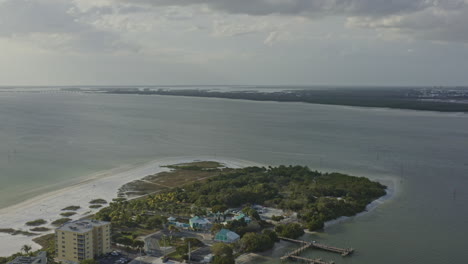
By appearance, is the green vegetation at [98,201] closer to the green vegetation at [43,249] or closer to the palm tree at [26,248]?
the green vegetation at [43,249]

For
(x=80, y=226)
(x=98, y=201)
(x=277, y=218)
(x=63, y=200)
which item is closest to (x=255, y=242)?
(x=277, y=218)

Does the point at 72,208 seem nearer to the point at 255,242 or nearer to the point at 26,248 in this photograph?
the point at 26,248

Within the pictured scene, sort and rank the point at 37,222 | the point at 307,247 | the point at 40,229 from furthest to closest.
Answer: the point at 37,222, the point at 40,229, the point at 307,247

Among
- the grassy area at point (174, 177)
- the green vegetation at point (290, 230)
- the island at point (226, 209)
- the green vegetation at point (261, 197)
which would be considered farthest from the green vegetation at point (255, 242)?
the grassy area at point (174, 177)

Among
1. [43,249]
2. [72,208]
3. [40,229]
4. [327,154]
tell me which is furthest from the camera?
[327,154]

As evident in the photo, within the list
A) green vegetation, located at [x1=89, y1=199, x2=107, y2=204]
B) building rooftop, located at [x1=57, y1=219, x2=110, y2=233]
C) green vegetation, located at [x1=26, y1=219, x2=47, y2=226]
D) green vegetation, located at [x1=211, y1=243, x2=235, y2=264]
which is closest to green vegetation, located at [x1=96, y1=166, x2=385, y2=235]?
green vegetation, located at [x1=89, y1=199, x2=107, y2=204]

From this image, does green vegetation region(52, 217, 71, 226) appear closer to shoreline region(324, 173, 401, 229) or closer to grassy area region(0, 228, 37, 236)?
grassy area region(0, 228, 37, 236)
